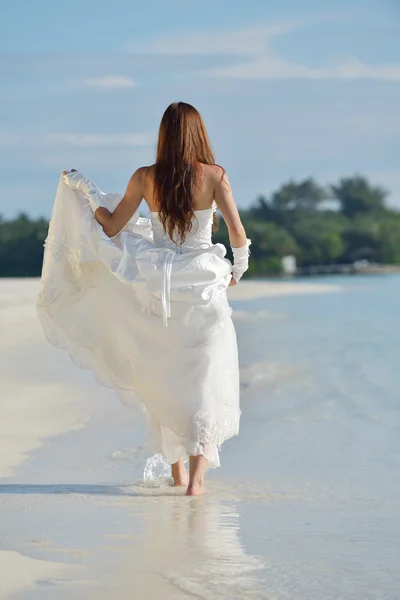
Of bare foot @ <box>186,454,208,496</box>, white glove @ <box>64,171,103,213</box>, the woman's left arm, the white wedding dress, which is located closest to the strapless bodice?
the white wedding dress

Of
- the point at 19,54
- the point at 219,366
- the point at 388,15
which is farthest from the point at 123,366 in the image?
the point at 388,15

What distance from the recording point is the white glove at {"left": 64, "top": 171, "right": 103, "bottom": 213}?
17.3ft

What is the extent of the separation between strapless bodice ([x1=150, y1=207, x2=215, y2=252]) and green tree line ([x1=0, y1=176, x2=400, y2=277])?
4692 cm

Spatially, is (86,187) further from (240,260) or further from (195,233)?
(240,260)

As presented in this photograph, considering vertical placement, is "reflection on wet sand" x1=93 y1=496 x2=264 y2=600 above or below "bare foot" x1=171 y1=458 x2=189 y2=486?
below

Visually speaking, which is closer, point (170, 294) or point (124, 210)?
point (170, 294)

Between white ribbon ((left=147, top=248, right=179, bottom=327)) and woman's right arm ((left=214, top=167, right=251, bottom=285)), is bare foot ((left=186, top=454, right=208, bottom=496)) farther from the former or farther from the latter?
woman's right arm ((left=214, top=167, right=251, bottom=285))

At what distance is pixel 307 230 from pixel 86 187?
6596 centimetres

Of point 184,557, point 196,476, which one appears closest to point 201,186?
point 196,476

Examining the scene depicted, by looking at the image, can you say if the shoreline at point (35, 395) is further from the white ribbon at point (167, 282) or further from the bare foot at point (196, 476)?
the white ribbon at point (167, 282)

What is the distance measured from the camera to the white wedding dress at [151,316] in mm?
4977

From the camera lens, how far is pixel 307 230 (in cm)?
7075

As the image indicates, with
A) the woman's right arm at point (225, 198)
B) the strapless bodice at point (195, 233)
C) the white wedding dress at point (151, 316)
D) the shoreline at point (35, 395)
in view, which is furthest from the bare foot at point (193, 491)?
the woman's right arm at point (225, 198)

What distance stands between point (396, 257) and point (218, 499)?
6816 cm
